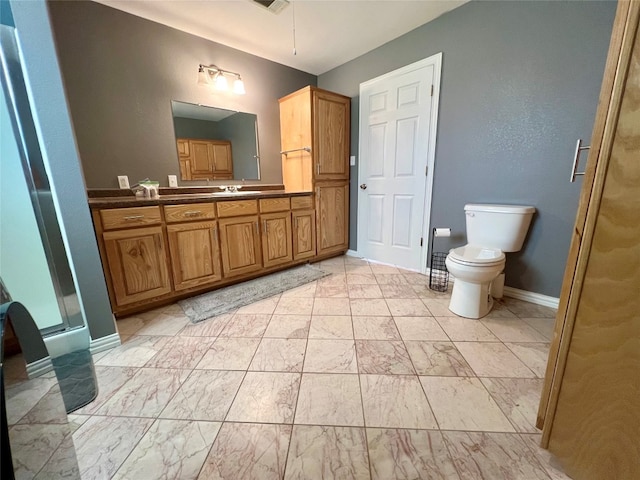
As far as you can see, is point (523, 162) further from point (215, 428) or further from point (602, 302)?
point (215, 428)

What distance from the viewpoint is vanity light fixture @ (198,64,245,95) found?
7.78 ft

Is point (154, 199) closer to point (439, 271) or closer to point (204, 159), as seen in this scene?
point (204, 159)

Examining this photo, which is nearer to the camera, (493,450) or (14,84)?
(493,450)

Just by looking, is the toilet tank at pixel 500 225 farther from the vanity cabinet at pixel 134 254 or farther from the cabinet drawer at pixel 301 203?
the vanity cabinet at pixel 134 254

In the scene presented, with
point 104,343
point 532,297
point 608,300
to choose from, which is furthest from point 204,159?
point 532,297

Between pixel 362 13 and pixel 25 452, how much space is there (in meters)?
2.87

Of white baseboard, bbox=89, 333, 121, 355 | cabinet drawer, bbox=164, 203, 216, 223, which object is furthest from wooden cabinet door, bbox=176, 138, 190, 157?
white baseboard, bbox=89, 333, 121, 355

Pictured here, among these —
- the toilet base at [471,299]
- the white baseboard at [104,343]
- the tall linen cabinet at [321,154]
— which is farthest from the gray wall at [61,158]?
the toilet base at [471,299]

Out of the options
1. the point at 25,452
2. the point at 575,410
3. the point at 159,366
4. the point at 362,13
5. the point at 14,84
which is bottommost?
the point at 159,366

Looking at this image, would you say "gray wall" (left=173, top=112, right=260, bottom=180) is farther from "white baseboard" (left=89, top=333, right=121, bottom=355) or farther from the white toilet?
the white toilet

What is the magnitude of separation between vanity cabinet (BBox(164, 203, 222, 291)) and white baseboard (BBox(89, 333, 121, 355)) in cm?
50

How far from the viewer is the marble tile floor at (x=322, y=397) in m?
0.85

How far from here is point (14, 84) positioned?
114 cm

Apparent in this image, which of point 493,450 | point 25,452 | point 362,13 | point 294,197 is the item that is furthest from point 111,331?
point 362,13
